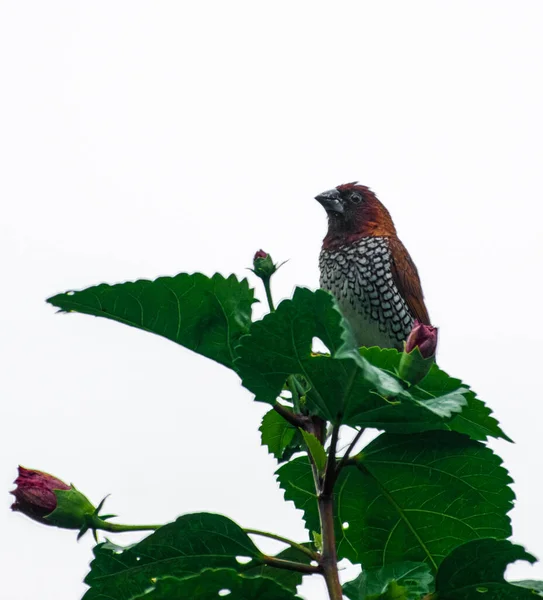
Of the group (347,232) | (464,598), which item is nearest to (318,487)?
(464,598)

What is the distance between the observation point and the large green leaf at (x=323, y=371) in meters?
1.79

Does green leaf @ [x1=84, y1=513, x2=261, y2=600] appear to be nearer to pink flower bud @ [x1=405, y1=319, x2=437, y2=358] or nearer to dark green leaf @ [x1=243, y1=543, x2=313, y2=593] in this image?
dark green leaf @ [x1=243, y1=543, x2=313, y2=593]

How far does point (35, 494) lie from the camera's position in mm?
2072

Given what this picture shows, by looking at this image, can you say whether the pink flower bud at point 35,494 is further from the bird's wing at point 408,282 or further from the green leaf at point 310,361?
the bird's wing at point 408,282

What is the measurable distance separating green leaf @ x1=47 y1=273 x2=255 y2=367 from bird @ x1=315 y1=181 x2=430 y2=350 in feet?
10.5

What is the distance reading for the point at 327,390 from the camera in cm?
191

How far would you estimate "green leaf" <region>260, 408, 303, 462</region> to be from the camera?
2.64 metres

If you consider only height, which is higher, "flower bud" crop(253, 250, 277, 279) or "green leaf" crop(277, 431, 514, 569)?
"flower bud" crop(253, 250, 277, 279)

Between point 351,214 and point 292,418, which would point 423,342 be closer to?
point 292,418

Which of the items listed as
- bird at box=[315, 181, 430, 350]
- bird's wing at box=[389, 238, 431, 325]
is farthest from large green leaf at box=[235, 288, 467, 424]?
bird's wing at box=[389, 238, 431, 325]

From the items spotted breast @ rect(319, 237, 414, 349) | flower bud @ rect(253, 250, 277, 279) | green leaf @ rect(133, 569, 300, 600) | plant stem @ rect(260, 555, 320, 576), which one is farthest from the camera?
spotted breast @ rect(319, 237, 414, 349)

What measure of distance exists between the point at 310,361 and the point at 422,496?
23.3 inches

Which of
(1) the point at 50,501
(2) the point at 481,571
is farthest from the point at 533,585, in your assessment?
(1) the point at 50,501

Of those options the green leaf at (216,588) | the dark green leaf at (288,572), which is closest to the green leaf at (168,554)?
the dark green leaf at (288,572)
